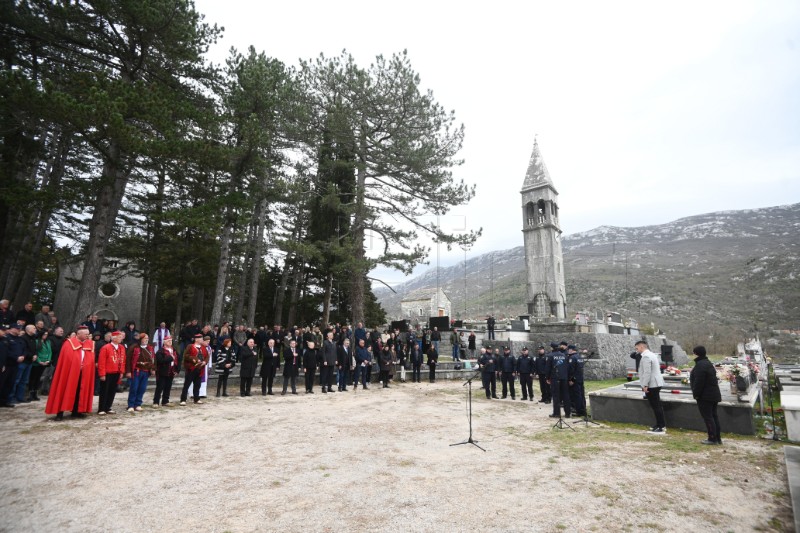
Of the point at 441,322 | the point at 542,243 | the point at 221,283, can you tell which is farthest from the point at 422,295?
the point at 221,283

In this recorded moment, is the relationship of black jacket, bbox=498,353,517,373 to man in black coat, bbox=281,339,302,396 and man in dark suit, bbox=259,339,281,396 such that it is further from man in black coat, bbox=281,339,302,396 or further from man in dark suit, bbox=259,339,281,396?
man in dark suit, bbox=259,339,281,396

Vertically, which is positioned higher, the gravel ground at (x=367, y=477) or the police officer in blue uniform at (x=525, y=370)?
the police officer in blue uniform at (x=525, y=370)

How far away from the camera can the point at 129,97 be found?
36.3ft

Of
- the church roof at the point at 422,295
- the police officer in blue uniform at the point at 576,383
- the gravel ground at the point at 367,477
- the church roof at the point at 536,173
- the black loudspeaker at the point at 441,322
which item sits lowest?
the gravel ground at the point at 367,477

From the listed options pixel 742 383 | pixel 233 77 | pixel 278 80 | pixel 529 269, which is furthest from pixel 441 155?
pixel 529 269

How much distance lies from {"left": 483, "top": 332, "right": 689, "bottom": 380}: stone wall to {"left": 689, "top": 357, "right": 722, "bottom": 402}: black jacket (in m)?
12.6

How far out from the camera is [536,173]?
39844 mm

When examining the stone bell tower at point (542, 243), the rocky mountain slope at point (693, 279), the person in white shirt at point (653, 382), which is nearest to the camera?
the person in white shirt at point (653, 382)

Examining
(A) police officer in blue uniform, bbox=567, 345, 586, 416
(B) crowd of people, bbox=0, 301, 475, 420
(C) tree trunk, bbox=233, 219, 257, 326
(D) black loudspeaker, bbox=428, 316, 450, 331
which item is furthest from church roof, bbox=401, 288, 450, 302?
(A) police officer in blue uniform, bbox=567, 345, 586, 416

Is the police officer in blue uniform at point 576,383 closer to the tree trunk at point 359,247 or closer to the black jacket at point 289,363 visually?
the black jacket at point 289,363

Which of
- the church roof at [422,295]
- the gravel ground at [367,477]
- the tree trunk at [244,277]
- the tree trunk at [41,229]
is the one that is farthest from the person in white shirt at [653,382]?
the church roof at [422,295]

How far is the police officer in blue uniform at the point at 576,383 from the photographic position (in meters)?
10.1

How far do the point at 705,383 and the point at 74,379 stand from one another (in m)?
13.0

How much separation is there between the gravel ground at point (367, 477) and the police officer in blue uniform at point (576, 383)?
1.31 m
